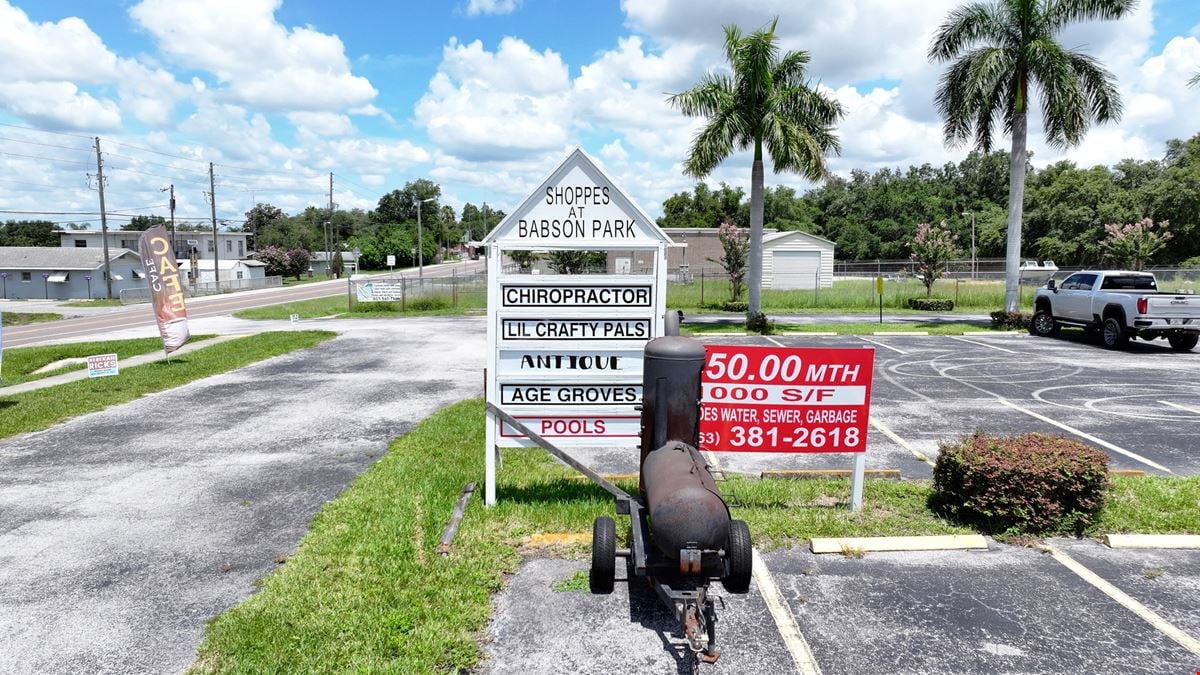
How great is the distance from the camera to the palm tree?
74.9ft

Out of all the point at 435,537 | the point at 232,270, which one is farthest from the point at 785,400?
the point at 232,270

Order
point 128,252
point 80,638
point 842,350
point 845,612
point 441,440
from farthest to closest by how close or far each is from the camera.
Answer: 1. point 128,252
2. point 441,440
3. point 842,350
4. point 845,612
5. point 80,638

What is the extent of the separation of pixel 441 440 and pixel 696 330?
15.5 m

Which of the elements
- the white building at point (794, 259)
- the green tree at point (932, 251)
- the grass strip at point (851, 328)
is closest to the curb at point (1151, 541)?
the grass strip at point (851, 328)

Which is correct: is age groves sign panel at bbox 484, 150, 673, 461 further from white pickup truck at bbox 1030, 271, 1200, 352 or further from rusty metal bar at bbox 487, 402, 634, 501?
white pickup truck at bbox 1030, 271, 1200, 352

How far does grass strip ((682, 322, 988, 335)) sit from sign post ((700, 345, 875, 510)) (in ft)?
50.4

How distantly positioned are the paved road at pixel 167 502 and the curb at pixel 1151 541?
7.08m

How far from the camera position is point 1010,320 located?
23.5 metres

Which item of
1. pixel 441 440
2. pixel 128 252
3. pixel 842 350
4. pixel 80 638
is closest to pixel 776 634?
pixel 842 350

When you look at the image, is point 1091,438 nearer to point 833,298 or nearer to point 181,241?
point 833,298

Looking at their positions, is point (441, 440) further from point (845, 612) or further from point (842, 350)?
point (845, 612)

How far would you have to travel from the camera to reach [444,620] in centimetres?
471

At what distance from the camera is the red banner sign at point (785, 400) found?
680 cm

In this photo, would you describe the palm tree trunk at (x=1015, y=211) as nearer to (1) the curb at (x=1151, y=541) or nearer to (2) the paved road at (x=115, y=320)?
(1) the curb at (x=1151, y=541)
